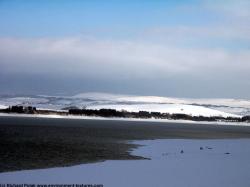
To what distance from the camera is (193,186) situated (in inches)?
964

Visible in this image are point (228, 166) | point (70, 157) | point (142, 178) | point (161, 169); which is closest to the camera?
point (142, 178)

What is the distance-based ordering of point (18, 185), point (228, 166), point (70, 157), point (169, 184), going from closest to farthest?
1. point (18, 185)
2. point (169, 184)
3. point (228, 166)
4. point (70, 157)

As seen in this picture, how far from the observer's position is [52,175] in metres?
27.1

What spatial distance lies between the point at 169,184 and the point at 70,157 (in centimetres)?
1626

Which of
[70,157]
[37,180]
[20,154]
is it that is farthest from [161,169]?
[20,154]

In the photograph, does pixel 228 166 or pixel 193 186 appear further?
pixel 228 166

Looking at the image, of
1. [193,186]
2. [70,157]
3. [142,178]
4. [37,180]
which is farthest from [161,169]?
[70,157]

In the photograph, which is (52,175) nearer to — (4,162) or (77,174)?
(77,174)

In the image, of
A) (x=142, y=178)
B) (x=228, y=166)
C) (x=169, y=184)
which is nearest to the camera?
(x=169, y=184)

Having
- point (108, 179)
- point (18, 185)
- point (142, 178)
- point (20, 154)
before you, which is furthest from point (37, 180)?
point (20, 154)

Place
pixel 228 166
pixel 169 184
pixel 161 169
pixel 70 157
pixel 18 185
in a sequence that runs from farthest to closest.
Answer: pixel 70 157 → pixel 228 166 → pixel 161 169 → pixel 169 184 → pixel 18 185

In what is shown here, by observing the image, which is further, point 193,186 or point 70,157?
point 70,157

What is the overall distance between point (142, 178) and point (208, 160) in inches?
435

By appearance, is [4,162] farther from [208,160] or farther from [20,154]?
[208,160]
